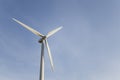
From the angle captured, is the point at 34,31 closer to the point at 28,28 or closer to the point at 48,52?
the point at 28,28

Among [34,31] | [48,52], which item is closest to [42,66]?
[48,52]

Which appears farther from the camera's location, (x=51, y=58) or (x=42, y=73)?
(x=51, y=58)

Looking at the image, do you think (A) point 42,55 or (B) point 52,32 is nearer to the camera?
(A) point 42,55

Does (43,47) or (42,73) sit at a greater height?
(43,47)

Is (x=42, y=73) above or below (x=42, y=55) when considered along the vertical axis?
below

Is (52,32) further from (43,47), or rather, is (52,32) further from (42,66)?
(42,66)

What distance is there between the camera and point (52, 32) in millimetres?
61469

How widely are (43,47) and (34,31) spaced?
5.32 m

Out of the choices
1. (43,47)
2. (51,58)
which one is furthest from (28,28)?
(51,58)

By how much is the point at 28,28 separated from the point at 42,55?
8.74 m

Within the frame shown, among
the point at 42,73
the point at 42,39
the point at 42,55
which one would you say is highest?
→ the point at 42,39

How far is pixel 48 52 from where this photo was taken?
56969mm

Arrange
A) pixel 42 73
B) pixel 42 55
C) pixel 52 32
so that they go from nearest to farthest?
1. pixel 42 73
2. pixel 42 55
3. pixel 52 32

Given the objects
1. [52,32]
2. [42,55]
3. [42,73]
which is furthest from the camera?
[52,32]
